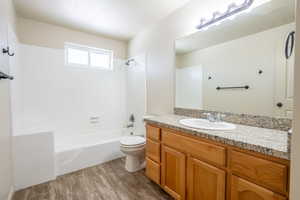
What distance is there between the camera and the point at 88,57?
10.0 feet

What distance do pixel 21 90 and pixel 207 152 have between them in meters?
2.85

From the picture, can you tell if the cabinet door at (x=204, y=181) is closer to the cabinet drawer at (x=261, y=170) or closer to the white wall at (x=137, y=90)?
the cabinet drawer at (x=261, y=170)

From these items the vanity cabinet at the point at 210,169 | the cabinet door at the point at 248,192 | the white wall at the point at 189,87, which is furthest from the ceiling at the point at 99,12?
the cabinet door at the point at 248,192

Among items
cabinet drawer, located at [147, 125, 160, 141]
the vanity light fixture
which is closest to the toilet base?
cabinet drawer, located at [147, 125, 160, 141]

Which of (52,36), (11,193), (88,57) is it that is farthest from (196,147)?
(52,36)

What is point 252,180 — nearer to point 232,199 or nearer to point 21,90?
point 232,199

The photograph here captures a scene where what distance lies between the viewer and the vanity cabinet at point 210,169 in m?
0.89

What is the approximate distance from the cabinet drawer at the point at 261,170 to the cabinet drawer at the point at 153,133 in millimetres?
865

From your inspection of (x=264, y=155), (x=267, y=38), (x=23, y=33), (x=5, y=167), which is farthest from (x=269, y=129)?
(x=23, y=33)

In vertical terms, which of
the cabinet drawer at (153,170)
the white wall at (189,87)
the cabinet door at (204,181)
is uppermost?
the white wall at (189,87)

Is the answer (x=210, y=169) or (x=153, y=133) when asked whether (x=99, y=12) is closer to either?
(x=153, y=133)

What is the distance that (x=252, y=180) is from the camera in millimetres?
964

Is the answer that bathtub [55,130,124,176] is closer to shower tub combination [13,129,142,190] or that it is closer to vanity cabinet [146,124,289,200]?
shower tub combination [13,129,142,190]

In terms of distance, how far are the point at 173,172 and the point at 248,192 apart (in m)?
0.74
